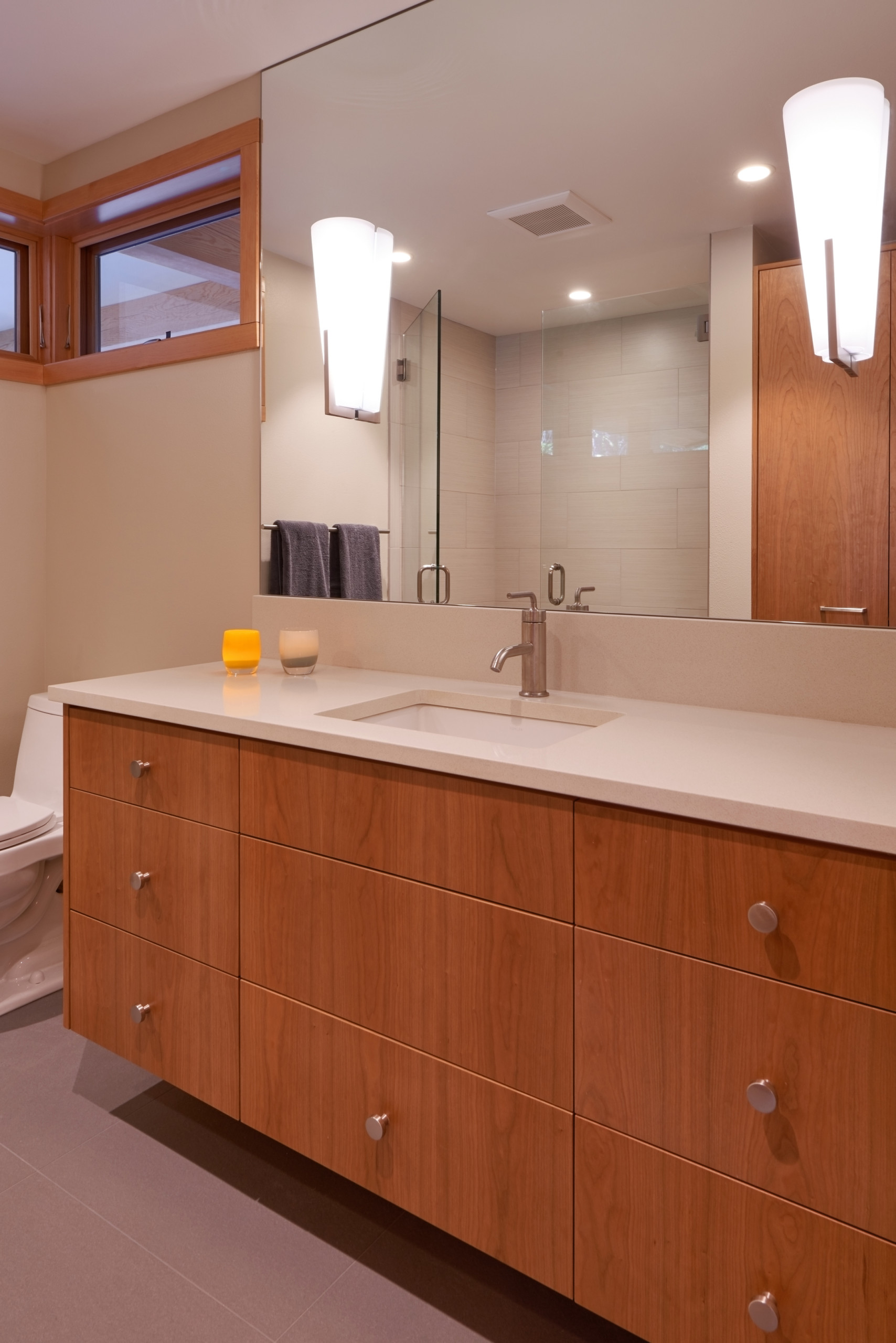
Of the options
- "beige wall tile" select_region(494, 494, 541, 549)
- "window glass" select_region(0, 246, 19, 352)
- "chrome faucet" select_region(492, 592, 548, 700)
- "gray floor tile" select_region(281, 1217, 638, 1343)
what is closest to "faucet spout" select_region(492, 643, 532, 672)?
"chrome faucet" select_region(492, 592, 548, 700)

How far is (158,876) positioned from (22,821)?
715mm

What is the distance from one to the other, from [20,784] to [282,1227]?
1.47 metres

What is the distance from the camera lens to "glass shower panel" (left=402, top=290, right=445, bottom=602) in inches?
72.4

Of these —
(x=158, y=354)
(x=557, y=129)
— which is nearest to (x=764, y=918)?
(x=557, y=129)

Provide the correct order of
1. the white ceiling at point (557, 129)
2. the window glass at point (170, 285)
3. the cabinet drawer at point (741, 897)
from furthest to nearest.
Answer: the window glass at point (170, 285) → the white ceiling at point (557, 129) → the cabinet drawer at point (741, 897)

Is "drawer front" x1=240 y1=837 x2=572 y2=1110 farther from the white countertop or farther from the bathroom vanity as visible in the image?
the white countertop

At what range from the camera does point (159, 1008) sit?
5.36 feet

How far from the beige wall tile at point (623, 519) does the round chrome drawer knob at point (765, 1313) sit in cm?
110

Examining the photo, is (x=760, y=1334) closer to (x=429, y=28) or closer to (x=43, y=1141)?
(x=43, y=1141)

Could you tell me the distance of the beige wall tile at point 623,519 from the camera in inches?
61.4

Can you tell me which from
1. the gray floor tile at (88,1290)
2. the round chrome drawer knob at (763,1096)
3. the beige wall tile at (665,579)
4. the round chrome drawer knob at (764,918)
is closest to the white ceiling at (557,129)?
the beige wall tile at (665,579)

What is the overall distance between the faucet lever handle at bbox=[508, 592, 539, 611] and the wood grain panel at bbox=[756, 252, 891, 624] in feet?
1.36

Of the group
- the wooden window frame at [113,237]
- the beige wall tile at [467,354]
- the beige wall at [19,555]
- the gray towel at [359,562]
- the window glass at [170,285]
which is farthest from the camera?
the beige wall at [19,555]

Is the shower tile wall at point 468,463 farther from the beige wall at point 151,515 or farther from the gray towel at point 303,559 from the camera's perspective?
the beige wall at point 151,515
